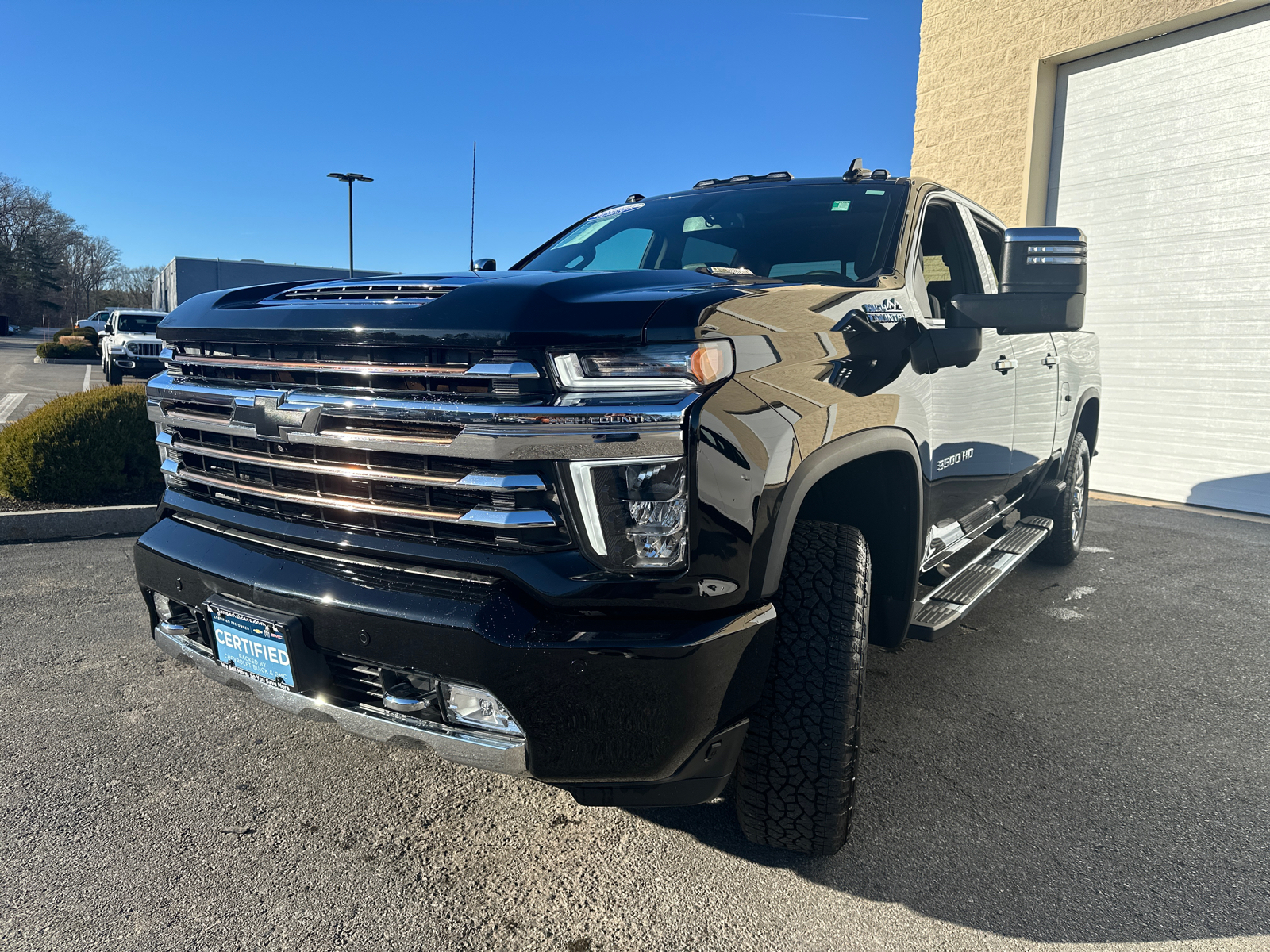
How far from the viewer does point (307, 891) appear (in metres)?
2.00

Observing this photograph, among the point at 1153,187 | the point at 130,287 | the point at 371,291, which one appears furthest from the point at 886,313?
the point at 130,287

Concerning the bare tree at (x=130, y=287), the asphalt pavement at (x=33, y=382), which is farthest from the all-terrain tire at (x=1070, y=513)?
the bare tree at (x=130, y=287)

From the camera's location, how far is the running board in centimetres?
265

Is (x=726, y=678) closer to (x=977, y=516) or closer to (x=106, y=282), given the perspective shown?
(x=977, y=516)

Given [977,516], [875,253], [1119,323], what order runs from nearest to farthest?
[875,253] → [977,516] → [1119,323]

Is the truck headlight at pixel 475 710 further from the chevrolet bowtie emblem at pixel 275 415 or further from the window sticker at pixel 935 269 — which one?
the window sticker at pixel 935 269

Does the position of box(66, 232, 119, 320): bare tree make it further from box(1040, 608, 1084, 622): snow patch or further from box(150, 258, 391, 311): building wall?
box(1040, 608, 1084, 622): snow patch

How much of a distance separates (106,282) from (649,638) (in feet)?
338

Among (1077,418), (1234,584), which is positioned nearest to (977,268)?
(1077,418)

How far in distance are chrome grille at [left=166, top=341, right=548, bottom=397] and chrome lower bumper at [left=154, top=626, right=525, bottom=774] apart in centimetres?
75

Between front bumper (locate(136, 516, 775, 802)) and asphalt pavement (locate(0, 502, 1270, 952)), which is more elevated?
front bumper (locate(136, 516, 775, 802))

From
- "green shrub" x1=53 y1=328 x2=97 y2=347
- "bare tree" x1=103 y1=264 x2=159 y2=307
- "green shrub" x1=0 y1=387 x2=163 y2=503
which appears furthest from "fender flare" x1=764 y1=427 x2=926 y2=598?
"bare tree" x1=103 y1=264 x2=159 y2=307

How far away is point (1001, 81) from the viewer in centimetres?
931

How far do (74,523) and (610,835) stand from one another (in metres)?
4.80
